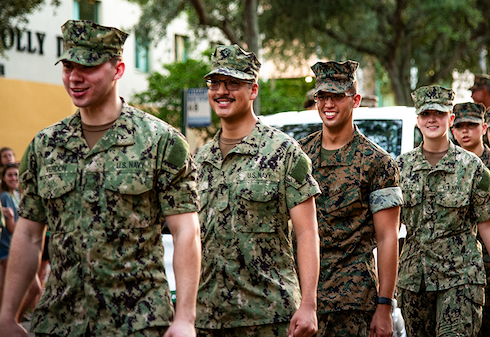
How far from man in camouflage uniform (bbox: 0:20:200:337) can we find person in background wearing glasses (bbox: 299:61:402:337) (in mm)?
1795

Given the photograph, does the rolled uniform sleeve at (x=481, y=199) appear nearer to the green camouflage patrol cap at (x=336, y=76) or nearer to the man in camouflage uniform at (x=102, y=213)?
the green camouflage patrol cap at (x=336, y=76)

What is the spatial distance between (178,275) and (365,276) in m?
2.01

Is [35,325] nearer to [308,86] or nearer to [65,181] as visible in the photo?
[65,181]

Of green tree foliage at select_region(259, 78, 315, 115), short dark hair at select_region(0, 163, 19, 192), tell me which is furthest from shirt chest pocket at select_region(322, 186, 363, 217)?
green tree foliage at select_region(259, 78, 315, 115)

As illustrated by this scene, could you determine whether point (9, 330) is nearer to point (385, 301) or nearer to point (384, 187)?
point (385, 301)

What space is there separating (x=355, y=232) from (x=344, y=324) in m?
0.60

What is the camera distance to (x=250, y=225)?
170 inches

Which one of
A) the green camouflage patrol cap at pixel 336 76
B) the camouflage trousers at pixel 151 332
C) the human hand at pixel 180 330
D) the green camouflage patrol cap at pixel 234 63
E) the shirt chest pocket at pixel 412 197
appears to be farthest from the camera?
the shirt chest pocket at pixel 412 197

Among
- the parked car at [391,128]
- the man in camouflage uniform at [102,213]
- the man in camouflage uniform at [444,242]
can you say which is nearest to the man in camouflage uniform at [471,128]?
the parked car at [391,128]

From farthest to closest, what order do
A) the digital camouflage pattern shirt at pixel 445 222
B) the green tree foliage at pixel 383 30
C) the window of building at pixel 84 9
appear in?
the window of building at pixel 84 9 < the green tree foliage at pixel 383 30 < the digital camouflage pattern shirt at pixel 445 222

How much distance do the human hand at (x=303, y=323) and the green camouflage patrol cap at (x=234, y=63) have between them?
4.53ft

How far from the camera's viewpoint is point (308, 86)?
38906 mm

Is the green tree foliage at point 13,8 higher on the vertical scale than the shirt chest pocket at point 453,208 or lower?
higher

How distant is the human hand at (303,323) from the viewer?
3.98 metres
